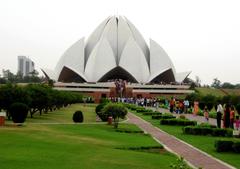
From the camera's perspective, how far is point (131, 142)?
1254 cm

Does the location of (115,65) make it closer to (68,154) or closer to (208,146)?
(208,146)

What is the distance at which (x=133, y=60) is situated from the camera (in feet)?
221

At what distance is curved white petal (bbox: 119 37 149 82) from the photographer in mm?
67062

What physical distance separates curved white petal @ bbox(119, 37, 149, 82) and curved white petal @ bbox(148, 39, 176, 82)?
1.65 metres

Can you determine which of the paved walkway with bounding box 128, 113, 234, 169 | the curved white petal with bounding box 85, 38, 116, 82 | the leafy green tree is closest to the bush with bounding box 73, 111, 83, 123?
the leafy green tree

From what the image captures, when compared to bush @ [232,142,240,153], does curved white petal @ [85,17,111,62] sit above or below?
above

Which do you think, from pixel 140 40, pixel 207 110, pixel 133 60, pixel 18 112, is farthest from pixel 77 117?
pixel 140 40

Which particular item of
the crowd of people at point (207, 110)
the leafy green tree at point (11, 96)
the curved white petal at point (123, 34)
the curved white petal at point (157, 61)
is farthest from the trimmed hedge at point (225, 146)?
the curved white petal at point (123, 34)

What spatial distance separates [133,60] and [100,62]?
4.76 meters

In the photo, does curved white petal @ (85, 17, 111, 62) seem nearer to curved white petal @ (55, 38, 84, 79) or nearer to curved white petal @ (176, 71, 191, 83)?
curved white petal @ (55, 38, 84, 79)

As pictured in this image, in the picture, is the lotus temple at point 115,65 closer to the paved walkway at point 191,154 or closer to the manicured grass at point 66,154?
the paved walkway at point 191,154

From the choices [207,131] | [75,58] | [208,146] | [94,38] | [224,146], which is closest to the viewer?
[224,146]

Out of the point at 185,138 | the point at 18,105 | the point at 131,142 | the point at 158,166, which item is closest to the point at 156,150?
the point at 131,142

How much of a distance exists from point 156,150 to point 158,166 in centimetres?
261
